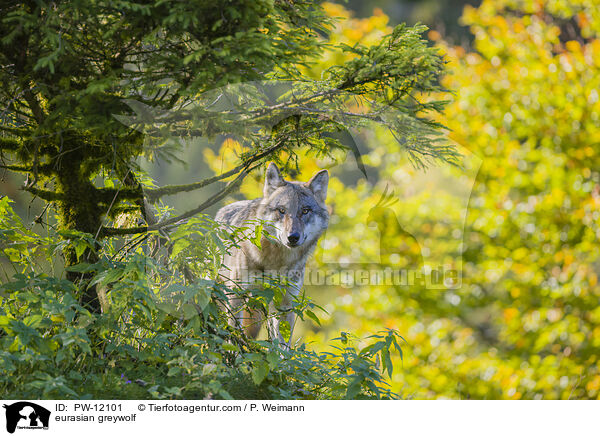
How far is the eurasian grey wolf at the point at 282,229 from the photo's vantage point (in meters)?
3.39

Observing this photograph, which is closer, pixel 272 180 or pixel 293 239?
pixel 293 239

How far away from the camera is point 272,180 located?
11.5 ft

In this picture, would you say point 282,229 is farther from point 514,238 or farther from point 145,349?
point 514,238

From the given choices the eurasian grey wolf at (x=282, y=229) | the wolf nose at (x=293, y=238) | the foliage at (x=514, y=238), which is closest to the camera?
the wolf nose at (x=293, y=238)

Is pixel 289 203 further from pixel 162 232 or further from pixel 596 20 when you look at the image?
pixel 596 20

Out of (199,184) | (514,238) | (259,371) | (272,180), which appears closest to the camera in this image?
(259,371)

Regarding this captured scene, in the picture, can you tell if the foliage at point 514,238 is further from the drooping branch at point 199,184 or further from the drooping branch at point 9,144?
the drooping branch at point 9,144

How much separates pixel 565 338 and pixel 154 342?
4.13 metres

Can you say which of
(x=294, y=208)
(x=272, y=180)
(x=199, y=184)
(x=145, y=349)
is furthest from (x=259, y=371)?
(x=199, y=184)
